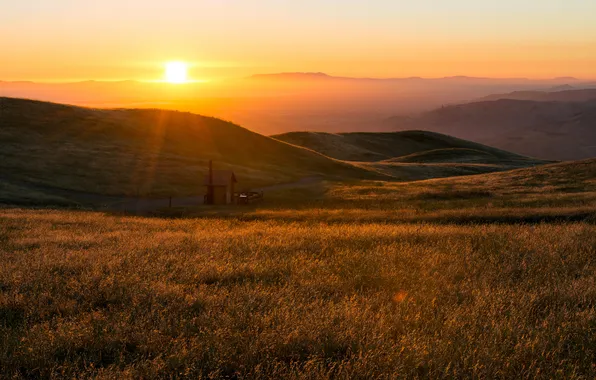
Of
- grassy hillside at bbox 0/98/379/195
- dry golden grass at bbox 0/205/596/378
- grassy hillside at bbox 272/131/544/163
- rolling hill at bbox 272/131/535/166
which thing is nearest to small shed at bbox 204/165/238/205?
grassy hillside at bbox 0/98/379/195

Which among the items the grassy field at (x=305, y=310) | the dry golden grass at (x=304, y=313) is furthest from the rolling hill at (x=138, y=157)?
the dry golden grass at (x=304, y=313)

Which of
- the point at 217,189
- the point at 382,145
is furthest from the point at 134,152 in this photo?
the point at 382,145

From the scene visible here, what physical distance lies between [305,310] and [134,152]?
69.7 meters

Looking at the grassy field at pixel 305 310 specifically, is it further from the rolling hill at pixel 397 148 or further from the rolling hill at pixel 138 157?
the rolling hill at pixel 397 148

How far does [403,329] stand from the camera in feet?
19.0

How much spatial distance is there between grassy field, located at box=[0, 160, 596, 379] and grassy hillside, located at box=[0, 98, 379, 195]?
43860 millimetres

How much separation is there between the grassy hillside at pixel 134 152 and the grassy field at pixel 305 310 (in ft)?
144

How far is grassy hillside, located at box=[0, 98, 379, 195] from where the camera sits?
5547 centimetres

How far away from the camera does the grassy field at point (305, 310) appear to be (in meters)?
4.92

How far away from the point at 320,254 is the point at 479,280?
4.15 m

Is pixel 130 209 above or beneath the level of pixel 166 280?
beneath

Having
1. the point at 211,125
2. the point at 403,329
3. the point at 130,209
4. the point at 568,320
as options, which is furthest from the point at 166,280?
the point at 211,125

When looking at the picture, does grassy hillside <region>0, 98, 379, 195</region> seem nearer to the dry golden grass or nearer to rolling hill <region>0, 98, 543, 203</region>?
rolling hill <region>0, 98, 543, 203</region>

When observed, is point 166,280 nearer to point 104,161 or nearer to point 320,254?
point 320,254
